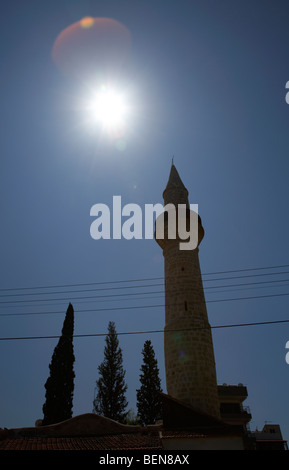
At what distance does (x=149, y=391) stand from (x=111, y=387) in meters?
3.49

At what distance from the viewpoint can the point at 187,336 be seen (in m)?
14.8

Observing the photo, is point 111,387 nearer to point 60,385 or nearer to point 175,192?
point 60,385

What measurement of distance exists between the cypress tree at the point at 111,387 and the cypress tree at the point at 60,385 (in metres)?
4.41

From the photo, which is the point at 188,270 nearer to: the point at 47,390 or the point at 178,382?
the point at 178,382

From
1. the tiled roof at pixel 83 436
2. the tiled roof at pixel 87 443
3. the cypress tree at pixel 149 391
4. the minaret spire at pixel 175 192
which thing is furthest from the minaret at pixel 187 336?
the cypress tree at pixel 149 391

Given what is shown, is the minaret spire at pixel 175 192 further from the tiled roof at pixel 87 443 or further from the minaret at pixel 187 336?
the tiled roof at pixel 87 443

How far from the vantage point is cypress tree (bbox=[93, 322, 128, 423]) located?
2653cm

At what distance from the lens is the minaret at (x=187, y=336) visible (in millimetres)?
13828

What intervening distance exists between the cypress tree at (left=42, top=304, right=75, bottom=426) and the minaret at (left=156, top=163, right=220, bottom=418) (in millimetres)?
8280

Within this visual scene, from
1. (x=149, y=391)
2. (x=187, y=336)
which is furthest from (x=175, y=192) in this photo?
(x=149, y=391)

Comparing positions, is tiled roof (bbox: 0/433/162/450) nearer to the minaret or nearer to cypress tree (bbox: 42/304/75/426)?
the minaret
